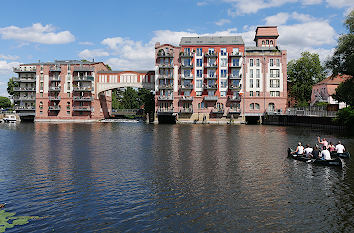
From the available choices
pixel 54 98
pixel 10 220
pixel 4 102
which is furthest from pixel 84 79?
pixel 10 220

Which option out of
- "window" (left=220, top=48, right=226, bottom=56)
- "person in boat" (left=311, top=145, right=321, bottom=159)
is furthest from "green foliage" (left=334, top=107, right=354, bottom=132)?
"window" (left=220, top=48, right=226, bottom=56)

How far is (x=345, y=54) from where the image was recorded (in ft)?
186

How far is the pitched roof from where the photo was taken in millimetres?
100625

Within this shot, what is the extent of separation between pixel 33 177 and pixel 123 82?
8588 cm

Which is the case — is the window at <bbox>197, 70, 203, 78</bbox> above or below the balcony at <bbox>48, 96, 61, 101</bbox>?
above

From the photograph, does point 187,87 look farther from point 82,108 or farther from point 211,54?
point 82,108

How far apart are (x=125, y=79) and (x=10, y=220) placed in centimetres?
9423

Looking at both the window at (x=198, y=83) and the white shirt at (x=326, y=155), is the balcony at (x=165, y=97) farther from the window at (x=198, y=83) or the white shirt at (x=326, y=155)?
the white shirt at (x=326, y=155)

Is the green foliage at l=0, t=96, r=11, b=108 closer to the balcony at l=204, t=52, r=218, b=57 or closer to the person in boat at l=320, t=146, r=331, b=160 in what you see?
the balcony at l=204, t=52, r=218, b=57

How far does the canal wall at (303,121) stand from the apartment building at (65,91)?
191 feet

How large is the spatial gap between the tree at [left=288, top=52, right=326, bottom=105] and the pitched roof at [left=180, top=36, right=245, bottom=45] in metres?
23.2

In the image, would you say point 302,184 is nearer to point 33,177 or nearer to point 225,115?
point 33,177

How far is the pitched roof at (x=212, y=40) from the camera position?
10062cm

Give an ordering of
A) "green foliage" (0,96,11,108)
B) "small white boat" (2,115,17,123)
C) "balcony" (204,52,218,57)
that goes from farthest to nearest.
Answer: "green foliage" (0,96,11,108) → "small white boat" (2,115,17,123) → "balcony" (204,52,218,57)
